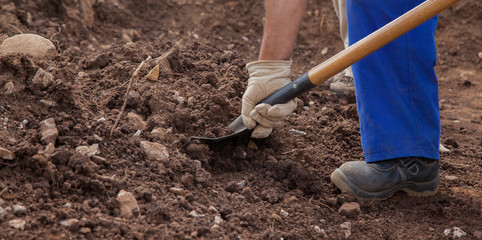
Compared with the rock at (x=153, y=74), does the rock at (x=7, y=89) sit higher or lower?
lower

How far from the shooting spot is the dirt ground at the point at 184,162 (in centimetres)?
200

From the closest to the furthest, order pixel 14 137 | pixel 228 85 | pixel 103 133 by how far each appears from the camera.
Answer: pixel 14 137
pixel 103 133
pixel 228 85

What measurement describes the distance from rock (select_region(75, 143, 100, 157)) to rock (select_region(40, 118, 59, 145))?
4.7 inches

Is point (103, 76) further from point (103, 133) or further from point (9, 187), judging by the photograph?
point (9, 187)

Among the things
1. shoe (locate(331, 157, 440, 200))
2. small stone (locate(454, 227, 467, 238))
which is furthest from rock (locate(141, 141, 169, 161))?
small stone (locate(454, 227, 467, 238))

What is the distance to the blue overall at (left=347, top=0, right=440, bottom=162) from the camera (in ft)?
8.07

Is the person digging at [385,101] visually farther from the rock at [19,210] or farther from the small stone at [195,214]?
the rock at [19,210]

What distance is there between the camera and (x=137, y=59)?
3.18 metres

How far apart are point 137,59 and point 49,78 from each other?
735 millimetres

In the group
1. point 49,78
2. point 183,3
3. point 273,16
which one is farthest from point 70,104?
point 183,3

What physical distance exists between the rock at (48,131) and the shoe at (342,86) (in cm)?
226

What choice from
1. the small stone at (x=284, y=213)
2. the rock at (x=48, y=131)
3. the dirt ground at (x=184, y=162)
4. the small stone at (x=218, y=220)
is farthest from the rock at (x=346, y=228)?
the rock at (x=48, y=131)

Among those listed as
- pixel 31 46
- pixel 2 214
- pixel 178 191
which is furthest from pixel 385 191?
pixel 31 46

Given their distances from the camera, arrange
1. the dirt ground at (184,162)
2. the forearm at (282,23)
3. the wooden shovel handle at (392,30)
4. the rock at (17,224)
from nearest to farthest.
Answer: the rock at (17,224)
the dirt ground at (184,162)
the wooden shovel handle at (392,30)
the forearm at (282,23)
